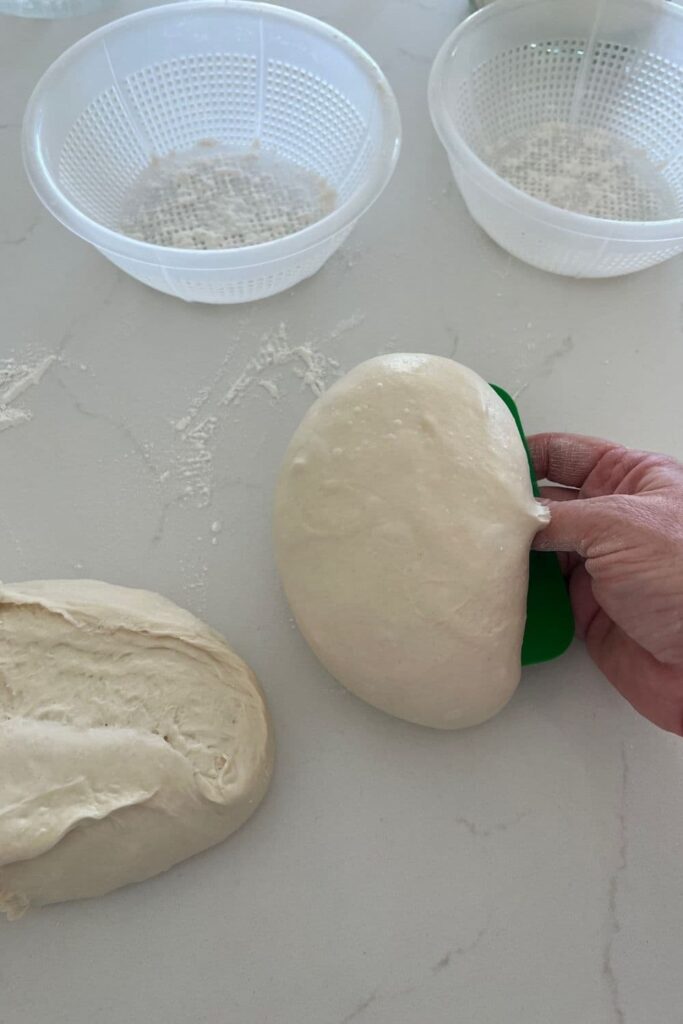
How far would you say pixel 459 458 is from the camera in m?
0.95

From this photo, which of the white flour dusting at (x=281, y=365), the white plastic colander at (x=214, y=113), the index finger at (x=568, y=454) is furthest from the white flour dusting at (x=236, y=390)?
the index finger at (x=568, y=454)

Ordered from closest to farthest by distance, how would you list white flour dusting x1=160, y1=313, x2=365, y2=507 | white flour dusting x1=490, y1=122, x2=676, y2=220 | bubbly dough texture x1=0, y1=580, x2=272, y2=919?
bubbly dough texture x1=0, y1=580, x2=272, y2=919
white flour dusting x1=160, y1=313, x2=365, y2=507
white flour dusting x1=490, y1=122, x2=676, y2=220

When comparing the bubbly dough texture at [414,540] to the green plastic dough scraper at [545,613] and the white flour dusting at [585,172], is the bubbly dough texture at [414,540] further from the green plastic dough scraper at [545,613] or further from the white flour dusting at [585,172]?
the white flour dusting at [585,172]

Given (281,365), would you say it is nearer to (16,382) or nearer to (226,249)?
(226,249)

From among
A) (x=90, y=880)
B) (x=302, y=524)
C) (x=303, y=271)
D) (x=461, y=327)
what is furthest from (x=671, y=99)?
(x=90, y=880)

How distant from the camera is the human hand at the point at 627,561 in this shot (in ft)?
3.02

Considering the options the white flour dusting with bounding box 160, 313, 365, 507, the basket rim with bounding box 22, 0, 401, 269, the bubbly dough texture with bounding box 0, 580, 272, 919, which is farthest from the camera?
the white flour dusting with bounding box 160, 313, 365, 507

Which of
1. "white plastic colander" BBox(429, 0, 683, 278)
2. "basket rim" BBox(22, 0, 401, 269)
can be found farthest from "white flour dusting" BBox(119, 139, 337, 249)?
"white plastic colander" BBox(429, 0, 683, 278)

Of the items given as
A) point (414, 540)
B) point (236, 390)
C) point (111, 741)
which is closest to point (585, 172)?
point (236, 390)

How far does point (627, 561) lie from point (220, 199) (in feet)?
2.79

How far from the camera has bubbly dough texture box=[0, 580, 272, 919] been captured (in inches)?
34.5

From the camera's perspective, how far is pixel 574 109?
1.38 metres

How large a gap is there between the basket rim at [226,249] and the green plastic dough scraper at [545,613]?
15.2 inches

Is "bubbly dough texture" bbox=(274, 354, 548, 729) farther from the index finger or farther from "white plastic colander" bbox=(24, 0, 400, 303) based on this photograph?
"white plastic colander" bbox=(24, 0, 400, 303)
